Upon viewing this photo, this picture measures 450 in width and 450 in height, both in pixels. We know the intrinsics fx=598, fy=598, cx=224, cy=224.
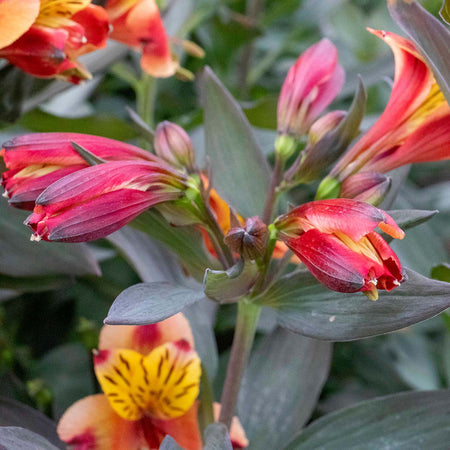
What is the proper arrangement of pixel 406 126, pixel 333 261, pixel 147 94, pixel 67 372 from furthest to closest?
pixel 147 94, pixel 67 372, pixel 406 126, pixel 333 261

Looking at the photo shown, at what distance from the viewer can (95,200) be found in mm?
348

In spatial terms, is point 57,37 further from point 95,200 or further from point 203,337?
point 203,337

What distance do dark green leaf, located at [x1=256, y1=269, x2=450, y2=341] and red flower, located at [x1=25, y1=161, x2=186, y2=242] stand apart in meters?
0.12

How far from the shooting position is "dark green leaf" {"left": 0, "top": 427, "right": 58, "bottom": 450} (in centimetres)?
35

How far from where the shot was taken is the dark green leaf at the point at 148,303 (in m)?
0.32

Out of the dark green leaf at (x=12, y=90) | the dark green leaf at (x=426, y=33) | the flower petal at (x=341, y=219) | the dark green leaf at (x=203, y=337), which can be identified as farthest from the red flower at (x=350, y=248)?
the dark green leaf at (x=12, y=90)

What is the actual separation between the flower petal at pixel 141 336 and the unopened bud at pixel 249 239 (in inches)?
4.2

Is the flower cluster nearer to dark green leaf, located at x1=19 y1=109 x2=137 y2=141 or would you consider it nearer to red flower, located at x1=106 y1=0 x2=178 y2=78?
red flower, located at x1=106 y1=0 x2=178 y2=78

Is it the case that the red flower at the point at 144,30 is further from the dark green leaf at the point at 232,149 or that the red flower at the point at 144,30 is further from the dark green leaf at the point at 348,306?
the dark green leaf at the point at 348,306

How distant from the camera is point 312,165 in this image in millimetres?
442

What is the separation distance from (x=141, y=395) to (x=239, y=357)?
0.25 feet

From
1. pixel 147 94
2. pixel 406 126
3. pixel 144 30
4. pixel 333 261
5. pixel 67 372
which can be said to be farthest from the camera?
pixel 147 94

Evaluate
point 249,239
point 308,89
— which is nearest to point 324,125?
point 308,89

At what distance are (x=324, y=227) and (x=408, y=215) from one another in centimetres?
9
